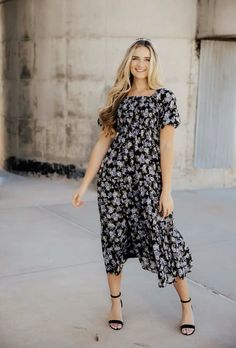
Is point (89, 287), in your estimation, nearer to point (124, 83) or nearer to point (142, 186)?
point (142, 186)

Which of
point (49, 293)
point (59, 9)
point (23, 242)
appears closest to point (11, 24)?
point (59, 9)

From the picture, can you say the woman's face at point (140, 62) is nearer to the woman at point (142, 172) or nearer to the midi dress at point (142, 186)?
the woman at point (142, 172)

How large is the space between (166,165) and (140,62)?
61cm

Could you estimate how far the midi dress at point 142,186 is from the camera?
293 centimetres

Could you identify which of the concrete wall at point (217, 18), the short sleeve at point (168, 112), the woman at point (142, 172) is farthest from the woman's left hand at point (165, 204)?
the concrete wall at point (217, 18)

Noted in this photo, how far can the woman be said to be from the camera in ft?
9.62

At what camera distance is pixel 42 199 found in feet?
22.5

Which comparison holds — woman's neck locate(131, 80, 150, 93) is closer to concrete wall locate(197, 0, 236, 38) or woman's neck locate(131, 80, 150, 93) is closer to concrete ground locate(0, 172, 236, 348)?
concrete ground locate(0, 172, 236, 348)

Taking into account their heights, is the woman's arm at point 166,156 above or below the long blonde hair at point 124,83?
below

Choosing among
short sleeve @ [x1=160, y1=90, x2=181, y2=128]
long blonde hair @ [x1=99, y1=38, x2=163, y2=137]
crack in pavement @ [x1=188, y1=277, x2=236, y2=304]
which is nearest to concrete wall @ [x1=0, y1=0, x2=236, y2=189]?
crack in pavement @ [x1=188, y1=277, x2=236, y2=304]

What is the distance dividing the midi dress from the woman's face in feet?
0.43

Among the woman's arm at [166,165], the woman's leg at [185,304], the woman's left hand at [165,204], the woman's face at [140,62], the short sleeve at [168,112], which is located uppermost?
the woman's face at [140,62]

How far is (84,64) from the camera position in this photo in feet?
24.9

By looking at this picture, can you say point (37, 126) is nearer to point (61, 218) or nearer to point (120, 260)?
point (61, 218)
